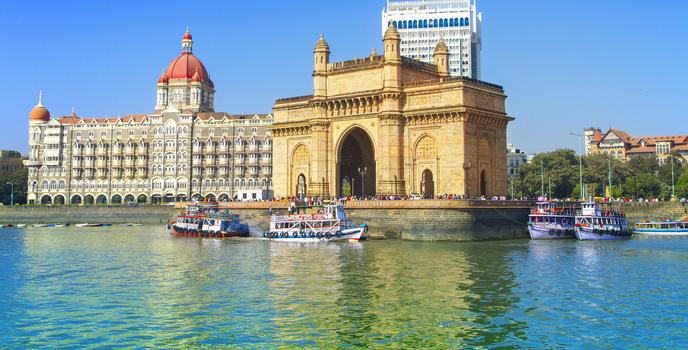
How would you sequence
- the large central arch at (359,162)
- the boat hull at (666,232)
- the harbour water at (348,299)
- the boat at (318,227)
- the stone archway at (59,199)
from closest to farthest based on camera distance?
the harbour water at (348,299), the boat at (318,227), the boat hull at (666,232), the large central arch at (359,162), the stone archway at (59,199)

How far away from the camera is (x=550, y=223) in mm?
60844

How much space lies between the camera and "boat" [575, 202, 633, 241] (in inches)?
2420

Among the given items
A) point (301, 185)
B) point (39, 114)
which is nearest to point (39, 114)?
point (39, 114)

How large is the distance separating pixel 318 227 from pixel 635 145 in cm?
10986

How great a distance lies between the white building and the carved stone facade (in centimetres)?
9283

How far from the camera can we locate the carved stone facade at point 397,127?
62.2 metres

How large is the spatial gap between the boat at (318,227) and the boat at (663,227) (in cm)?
3216

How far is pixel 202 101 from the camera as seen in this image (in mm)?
136500

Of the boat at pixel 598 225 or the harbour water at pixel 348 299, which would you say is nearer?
the harbour water at pixel 348 299

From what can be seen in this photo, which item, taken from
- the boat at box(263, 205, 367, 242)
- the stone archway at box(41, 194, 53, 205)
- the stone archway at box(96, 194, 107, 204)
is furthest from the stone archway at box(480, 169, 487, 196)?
the stone archway at box(41, 194, 53, 205)

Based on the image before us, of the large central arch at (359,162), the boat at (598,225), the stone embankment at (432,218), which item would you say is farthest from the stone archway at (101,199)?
the boat at (598,225)

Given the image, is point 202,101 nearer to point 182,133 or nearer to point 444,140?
point 182,133

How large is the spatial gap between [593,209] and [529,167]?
52634mm

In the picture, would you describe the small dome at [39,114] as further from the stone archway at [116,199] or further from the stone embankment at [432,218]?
the stone embankment at [432,218]
